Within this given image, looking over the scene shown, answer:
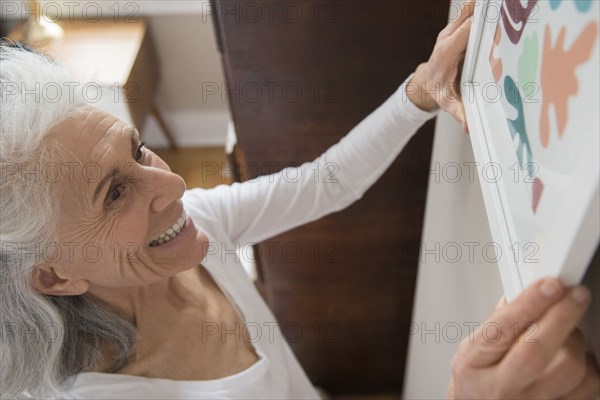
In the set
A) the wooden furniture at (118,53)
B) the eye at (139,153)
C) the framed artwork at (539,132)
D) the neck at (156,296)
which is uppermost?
the framed artwork at (539,132)

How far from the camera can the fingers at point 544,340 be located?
0.36 m

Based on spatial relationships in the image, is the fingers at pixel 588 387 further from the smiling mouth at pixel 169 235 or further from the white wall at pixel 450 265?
the smiling mouth at pixel 169 235

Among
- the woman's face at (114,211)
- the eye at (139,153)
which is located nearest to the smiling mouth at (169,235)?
the woman's face at (114,211)

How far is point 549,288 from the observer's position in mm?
363

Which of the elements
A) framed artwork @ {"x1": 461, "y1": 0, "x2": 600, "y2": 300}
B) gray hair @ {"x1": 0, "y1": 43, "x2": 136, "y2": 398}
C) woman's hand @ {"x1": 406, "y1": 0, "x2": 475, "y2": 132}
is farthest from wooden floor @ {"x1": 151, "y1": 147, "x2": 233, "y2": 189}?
framed artwork @ {"x1": 461, "y1": 0, "x2": 600, "y2": 300}

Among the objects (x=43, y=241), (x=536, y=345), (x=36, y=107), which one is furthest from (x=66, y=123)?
(x=536, y=345)

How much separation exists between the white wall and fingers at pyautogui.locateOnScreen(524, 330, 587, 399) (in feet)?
0.60

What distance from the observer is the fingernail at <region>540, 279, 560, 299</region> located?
362mm

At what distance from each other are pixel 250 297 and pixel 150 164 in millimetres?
335

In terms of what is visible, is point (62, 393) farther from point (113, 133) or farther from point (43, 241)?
point (113, 133)

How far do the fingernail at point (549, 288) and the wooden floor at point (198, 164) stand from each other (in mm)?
1970

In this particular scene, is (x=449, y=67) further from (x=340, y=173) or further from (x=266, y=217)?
(x=266, y=217)

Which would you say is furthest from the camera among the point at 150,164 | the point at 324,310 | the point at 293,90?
the point at 324,310

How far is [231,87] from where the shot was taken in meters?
0.98
